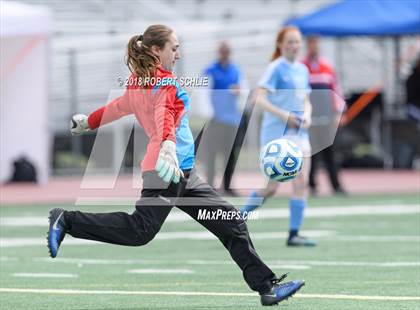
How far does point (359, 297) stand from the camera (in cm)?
748

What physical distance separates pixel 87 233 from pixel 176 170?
0.78 metres

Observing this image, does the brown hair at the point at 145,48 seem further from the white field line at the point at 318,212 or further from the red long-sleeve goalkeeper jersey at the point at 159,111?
the white field line at the point at 318,212

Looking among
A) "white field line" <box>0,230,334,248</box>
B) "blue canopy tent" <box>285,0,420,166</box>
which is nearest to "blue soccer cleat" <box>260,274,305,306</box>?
"white field line" <box>0,230,334,248</box>

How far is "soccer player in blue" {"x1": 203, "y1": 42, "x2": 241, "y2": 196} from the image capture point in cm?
1800

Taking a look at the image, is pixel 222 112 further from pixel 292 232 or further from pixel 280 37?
pixel 292 232

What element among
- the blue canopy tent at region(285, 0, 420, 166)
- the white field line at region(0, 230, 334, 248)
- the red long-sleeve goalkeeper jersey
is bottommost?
the white field line at region(0, 230, 334, 248)

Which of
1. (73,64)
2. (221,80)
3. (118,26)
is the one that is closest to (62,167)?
(73,64)

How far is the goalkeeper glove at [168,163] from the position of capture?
657cm

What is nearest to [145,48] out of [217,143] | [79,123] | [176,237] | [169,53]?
[169,53]

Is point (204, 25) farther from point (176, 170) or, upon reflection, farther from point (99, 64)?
point (176, 170)

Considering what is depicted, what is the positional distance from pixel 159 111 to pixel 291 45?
15.0 ft

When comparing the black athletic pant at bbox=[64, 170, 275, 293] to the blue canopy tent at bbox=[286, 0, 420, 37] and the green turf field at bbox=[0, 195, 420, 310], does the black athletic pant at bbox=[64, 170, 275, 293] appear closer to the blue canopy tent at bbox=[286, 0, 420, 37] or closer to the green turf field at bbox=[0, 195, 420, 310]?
the green turf field at bbox=[0, 195, 420, 310]

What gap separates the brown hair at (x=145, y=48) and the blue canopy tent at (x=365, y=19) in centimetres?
1376

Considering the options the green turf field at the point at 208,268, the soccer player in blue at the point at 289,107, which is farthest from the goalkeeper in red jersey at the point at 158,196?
the soccer player in blue at the point at 289,107
